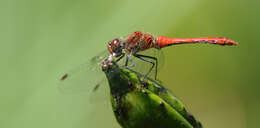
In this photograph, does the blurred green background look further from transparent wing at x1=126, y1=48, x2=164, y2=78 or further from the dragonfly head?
transparent wing at x1=126, y1=48, x2=164, y2=78

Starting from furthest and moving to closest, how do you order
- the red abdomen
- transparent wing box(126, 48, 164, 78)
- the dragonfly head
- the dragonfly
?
the red abdomen < the dragonfly head < transparent wing box(126, 48, 164, 78) < the dragonfly

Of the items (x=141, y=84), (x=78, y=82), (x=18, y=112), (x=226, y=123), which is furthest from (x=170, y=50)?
(x=141, y=84)

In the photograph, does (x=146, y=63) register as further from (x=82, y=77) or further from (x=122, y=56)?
(x=82, y=77)

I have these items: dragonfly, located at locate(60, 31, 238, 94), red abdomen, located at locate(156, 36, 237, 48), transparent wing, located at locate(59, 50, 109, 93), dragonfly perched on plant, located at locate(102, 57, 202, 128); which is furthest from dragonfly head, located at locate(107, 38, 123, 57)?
dragonfly perched on plant, located at locate(102, 57, 202, 128)

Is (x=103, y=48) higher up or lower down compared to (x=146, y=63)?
higher up

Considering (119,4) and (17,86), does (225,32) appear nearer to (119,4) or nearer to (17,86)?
(119,4)

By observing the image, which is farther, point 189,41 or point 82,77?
point 189,41


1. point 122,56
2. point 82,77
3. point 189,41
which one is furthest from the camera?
point 189,41

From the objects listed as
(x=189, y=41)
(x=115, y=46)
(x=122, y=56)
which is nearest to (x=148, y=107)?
(x=122, y=56)
